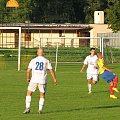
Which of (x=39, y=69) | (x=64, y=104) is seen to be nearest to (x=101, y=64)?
(x=64, y=104)

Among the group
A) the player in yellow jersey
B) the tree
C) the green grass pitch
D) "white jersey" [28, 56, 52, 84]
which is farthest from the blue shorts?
the tree

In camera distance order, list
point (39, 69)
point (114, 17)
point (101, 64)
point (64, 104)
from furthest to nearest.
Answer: point (114, 17) → point (101, 64) → point (64, 104) → point (39, 69)

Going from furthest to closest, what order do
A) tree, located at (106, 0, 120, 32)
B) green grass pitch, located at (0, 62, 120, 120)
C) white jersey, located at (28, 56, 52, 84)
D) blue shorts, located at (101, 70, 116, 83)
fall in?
tree, located at (106, 0, 120, 32) → blue shorts, located at (101, 70, 116, 83) → white jersey, located at (28, 56, 52, 84) → green grass pitch, located at (0, 62, 120, 120)

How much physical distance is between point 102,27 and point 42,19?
25262 mm

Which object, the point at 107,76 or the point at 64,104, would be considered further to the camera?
the point at 107,76

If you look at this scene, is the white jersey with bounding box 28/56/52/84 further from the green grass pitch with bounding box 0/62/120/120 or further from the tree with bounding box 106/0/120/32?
the tree with bounding box 106/0/120/32

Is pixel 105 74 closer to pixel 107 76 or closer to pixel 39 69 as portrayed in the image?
pixel 107 76

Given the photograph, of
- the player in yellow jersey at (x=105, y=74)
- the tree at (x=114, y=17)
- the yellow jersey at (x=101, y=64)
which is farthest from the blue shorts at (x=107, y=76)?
the tree at (x=114, y=17)

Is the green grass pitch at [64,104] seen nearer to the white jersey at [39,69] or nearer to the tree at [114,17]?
the white jersey at [39,69]

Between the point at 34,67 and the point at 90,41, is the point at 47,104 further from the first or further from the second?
the point at 90,41

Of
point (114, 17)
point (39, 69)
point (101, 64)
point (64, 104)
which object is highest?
point (114, 17)

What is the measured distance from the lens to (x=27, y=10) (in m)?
94.8

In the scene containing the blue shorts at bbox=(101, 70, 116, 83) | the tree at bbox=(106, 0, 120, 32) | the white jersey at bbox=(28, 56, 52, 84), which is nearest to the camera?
the white jersey at bbox=(28, 56, 52, 84)

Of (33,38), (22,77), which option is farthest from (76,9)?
(22,77)
